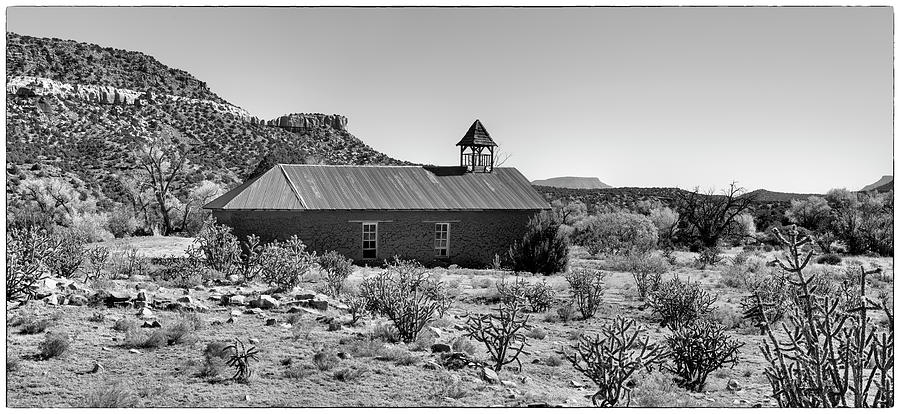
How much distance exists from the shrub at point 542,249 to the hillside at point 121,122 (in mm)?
21299

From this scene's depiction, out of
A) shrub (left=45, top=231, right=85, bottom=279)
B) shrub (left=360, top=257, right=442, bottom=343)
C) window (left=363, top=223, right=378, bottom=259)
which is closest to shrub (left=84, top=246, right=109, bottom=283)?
shrub (left=45, top=231, right=85, bottom=279)

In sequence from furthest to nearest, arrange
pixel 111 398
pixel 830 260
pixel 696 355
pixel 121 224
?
pixel 121 224 < pixel 830 260 < pixel 696 355 < pixel 111 398

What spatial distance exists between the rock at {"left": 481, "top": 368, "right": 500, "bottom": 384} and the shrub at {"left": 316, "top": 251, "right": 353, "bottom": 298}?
626 cm

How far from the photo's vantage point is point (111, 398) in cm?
678

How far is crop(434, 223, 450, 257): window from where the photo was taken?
22344mm

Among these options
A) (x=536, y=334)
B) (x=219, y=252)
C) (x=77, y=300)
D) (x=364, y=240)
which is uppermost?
(x=364, y=240)

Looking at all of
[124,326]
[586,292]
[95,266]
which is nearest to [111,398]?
[124,326]

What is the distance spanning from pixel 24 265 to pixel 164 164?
2615cm

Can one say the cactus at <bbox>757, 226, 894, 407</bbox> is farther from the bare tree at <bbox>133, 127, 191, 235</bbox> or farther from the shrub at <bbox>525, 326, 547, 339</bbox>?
the bare tree at <bbox>133, 127, 191, 235</bbox>

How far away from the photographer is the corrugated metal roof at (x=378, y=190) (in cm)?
2084

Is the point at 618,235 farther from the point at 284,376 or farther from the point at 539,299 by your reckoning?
the point at 284,376

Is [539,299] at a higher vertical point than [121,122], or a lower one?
lower
